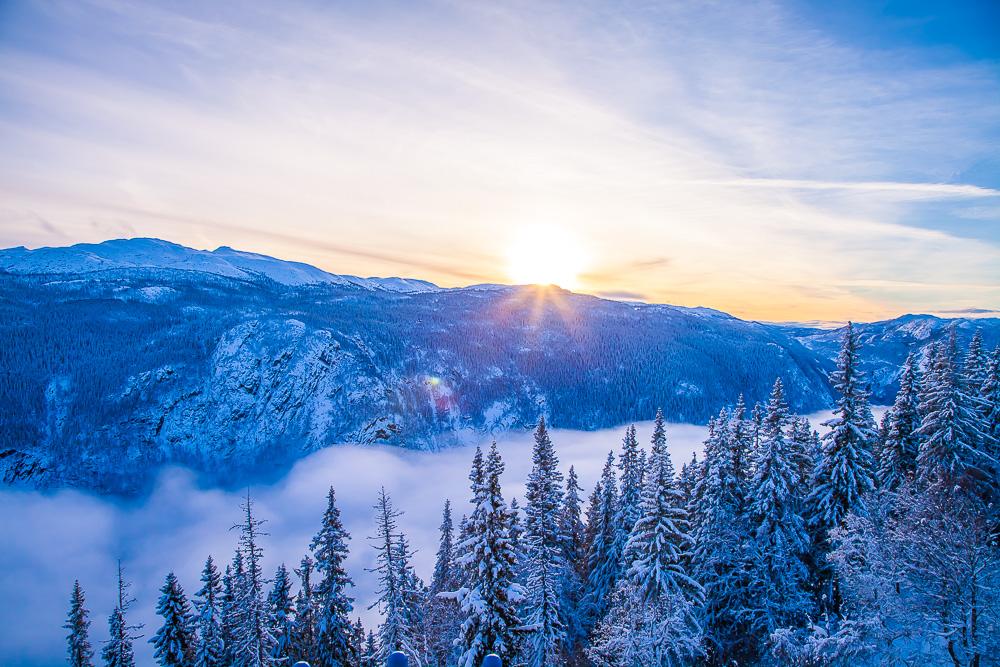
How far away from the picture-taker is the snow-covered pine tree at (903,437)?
109ft

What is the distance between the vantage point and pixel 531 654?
90.2 ft

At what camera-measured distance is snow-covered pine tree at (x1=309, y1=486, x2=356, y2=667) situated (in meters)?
28.8

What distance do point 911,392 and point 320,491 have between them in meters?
151

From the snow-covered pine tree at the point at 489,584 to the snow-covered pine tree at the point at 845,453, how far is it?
799 inches

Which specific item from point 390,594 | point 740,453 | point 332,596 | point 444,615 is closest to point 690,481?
point 740,453

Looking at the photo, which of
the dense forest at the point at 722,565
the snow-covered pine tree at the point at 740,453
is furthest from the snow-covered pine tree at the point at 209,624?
the snow-covered pine tree at the point at 740,453

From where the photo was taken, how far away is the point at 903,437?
33688 mm

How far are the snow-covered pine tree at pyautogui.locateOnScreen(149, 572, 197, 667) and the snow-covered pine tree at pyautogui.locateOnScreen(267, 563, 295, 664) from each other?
6.69 metres

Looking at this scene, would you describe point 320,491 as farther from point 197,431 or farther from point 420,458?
point 197,431

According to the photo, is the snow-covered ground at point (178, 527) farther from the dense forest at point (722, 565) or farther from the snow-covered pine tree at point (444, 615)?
the dense forest at point (722, 565)

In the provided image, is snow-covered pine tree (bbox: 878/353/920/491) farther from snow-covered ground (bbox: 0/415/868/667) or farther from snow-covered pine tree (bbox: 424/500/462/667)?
snow-covered ground (bbox: 0/415/868/667)

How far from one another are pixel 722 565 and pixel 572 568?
11967mm

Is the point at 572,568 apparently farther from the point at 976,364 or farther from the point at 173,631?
the point at 976,364

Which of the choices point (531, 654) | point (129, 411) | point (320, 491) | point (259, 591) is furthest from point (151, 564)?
point (531, 654)
